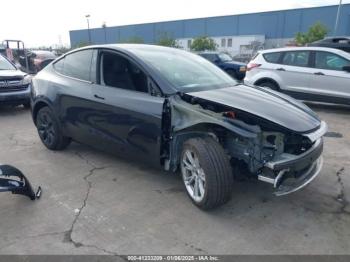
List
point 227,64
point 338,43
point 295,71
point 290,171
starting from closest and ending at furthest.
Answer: point 290,171 → point 295,71 → point 338,43 → point 227,64

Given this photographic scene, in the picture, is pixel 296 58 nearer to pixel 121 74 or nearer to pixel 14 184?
pixel 121 74

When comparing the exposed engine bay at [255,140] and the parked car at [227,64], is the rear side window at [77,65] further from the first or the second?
the parked car at [227,64]

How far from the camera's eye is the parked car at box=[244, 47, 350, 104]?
801 cm

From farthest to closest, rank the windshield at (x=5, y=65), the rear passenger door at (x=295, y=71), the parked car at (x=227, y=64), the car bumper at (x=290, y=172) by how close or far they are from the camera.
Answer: the parked car at (x=227, y=64) → the windshield at (x=5, y=65) → the rear passenger door at (x=295, y=71) → the car bumper at (x=290, y=172)

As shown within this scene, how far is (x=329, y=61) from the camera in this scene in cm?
820

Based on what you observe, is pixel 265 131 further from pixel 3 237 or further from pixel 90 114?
pixel 3 237

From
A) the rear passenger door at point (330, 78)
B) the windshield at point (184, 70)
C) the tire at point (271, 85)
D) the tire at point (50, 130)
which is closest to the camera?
the windshield at point (184, 70)

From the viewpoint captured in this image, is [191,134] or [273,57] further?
[273,57]

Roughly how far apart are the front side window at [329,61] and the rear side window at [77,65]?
599 centimetres

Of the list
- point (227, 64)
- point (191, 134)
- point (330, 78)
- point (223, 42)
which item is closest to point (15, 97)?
point (191, 134)

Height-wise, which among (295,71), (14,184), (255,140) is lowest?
(14,184)

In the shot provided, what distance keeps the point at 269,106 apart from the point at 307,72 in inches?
220

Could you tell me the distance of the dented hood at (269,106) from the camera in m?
3.19

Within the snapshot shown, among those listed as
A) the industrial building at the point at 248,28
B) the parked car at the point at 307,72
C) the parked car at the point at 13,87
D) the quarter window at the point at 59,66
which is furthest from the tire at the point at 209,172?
the industrial building at the point at 248,28
